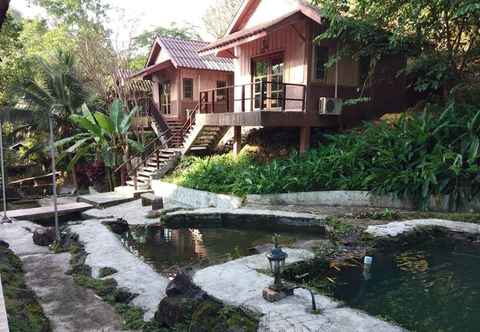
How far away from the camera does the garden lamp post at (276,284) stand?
386cm

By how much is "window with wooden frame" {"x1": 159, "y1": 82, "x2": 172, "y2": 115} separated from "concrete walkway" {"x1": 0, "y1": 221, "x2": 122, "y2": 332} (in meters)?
13.5

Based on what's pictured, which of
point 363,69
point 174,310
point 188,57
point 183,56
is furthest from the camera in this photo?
point 188,57

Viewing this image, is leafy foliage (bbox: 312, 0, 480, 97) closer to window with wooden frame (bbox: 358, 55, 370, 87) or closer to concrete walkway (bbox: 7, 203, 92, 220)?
window with wooden frame (bbox: 358, 55, 370, 87)

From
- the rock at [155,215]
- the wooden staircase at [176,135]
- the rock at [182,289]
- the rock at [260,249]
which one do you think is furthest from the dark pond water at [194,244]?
the wooden staircase at [176,135]

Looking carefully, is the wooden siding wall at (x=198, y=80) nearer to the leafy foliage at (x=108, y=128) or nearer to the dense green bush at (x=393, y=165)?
the leafy foliage at (x=108, y=128)

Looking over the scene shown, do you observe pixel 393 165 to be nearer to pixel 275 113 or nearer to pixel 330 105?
pixel 330 105

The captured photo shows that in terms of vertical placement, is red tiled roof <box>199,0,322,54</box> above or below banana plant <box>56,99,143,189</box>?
above

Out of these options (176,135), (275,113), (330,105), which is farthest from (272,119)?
(176,135)

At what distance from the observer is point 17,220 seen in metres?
9.42

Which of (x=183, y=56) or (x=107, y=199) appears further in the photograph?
(x=183, y=56)

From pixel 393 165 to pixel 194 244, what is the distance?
5208 mm

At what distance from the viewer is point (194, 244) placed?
24.3 feet

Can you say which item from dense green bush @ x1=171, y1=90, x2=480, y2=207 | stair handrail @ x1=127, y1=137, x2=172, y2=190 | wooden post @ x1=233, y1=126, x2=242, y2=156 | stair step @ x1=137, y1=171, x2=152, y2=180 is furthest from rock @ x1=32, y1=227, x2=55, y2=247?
wooden post @ x1=233, y1=126, x2=242, y2=156

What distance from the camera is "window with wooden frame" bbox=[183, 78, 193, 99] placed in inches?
709
